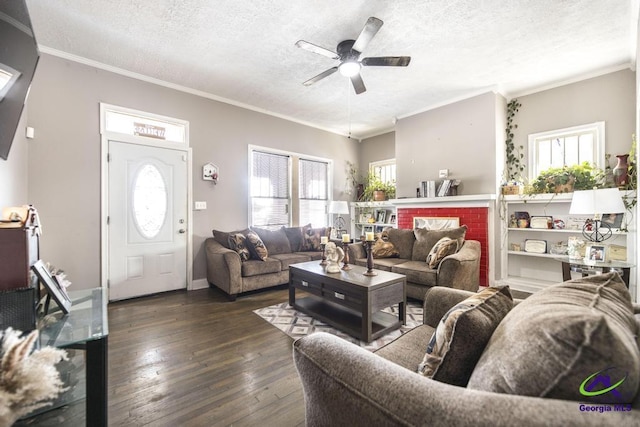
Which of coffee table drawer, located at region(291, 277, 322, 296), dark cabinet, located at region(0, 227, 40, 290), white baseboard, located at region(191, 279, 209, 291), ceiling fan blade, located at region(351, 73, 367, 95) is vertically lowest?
white baseboard, located at region(191, 279, 209, 291)

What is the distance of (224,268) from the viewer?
3.62 meters

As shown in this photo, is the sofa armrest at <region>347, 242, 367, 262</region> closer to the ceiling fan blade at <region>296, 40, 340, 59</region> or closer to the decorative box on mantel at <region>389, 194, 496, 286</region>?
the decorative box on mantel at <region>389, 194, 496, 286</region>

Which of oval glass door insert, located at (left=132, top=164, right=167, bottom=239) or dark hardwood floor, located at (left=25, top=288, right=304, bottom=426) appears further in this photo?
oval glass door insert, located at (left=132, top=164, right=167, bottom=239)

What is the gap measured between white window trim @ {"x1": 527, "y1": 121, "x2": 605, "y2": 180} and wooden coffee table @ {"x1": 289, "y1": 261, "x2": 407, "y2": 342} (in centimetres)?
317

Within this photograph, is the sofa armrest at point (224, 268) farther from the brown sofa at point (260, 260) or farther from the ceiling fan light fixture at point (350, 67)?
the ceiling fan light fixture at point (350, 67)

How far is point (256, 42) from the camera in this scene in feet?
9.73

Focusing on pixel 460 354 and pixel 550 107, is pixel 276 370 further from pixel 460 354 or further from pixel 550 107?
pixel 550 107

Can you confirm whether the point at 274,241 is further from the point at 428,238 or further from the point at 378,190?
the point at 378,190

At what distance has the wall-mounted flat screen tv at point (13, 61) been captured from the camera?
156 centimetres

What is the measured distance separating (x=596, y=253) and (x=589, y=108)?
2.17m

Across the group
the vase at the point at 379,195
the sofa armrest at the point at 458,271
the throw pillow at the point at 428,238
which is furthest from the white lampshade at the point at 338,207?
the sofa armrest at the point at 458,271

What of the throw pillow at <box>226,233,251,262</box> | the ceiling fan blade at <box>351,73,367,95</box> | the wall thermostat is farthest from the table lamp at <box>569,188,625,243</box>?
the wall thermostat

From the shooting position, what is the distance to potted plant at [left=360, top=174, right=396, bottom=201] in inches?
229

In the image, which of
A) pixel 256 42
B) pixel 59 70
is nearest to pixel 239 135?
pixel 256 42
